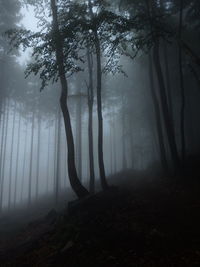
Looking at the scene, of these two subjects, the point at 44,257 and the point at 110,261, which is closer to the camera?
the point at 110,261

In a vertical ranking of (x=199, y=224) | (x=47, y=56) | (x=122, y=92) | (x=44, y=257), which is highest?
(x=122, y=92)

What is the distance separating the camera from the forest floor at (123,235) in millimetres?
6246

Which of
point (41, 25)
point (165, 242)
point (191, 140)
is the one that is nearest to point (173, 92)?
point (191, 140)

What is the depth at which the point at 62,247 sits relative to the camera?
25.3ft

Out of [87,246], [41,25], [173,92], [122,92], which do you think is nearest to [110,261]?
[87,246]

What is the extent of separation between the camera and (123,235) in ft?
24.3

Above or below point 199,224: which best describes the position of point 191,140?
above

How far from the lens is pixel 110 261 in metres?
6.23

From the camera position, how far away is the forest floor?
20.5 ft

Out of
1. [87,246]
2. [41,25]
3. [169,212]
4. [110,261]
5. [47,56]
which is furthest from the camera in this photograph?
[41,25]

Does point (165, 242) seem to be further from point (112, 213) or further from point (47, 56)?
point (47, 56)

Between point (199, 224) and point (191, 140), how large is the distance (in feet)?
52.9

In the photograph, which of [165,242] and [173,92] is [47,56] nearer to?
[165,242]

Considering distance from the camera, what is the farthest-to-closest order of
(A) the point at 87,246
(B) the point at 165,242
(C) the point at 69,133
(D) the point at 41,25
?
1. (D) the point at 41,25
2. (C) the point at 69,133
3. (A) the point at 87,246
4. (B) the point at 165,242
